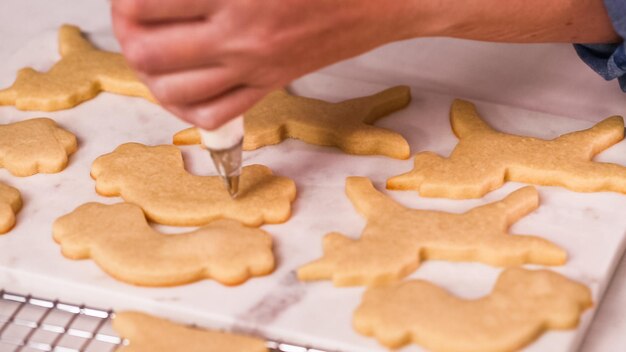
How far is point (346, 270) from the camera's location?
1.05 metres

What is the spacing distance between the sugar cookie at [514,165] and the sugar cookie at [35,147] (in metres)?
0.44

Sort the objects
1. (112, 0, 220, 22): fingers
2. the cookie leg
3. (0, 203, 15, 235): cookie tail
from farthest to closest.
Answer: (0, 203, 15, 235): cookie tail → the cookie leg → (112, 0, 220, 22): fingers

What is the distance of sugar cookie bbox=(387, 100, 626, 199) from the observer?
1.20 meters

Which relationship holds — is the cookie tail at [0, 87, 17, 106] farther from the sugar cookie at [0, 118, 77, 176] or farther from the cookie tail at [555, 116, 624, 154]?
the cookie tail at [555, 116, 624, 154]

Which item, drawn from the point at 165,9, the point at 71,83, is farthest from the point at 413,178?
the point at 71,83

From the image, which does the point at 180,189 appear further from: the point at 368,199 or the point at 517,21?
the point at 517,21

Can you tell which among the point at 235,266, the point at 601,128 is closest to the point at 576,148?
the point at 601,128

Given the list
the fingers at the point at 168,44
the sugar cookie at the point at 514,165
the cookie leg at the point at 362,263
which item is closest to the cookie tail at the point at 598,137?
the sugar cookie at the point at 514,165

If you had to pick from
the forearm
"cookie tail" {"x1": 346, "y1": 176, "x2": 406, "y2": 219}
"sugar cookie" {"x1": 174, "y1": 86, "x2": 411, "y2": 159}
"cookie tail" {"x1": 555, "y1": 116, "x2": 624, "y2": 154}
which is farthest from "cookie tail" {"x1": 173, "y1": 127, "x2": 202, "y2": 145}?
"cookie tail" {"x1": 555, "y1": 116, "x2": 624, "y2": 154}

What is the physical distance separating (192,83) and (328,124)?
1.15 ft

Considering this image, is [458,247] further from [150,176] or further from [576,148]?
[150,176]

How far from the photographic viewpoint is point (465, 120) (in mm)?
1320

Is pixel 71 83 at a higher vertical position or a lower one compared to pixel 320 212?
higher

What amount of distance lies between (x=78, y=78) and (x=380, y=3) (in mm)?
574
